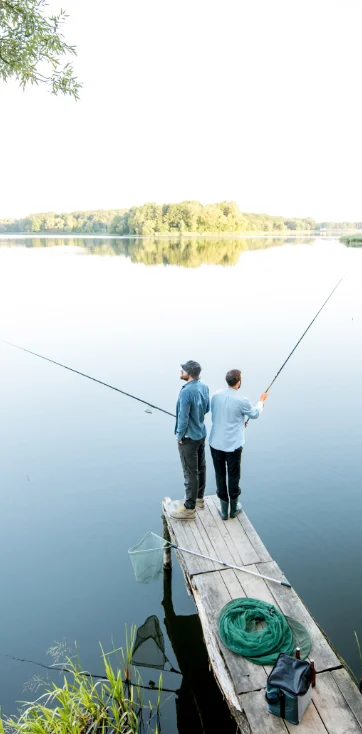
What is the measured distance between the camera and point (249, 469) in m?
9.09

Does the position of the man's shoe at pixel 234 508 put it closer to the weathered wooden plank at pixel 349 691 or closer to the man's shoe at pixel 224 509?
the man's shoe at pixel 224 509

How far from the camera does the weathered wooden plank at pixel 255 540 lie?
5.12 metres

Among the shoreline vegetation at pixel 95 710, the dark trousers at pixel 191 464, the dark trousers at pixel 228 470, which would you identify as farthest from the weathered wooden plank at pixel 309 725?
the dark trousers at pixel 191 464

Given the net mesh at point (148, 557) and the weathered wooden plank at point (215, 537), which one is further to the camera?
the net mesh at point (148, 557)

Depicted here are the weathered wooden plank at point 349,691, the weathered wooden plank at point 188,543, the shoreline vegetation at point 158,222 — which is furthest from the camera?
the shoreline vegetation at point 158,222

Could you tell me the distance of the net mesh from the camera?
5388 millimetres

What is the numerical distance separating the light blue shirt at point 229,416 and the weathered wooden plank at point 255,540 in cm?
96

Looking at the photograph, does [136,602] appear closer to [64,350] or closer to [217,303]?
[64,350]

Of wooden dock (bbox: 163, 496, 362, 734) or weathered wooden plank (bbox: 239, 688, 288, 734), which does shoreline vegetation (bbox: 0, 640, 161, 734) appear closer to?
wooden dock (bbox: 163, 496, 362, 734)

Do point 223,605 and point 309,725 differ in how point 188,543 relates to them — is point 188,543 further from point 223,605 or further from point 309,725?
point 309,725

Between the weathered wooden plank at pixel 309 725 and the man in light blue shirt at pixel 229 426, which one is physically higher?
the man in light blue shirt at pixel 229 426

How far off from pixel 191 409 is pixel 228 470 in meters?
0.79

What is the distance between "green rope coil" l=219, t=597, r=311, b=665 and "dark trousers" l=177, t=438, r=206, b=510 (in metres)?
1.46

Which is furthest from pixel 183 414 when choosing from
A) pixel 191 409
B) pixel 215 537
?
pixel 215 537
